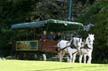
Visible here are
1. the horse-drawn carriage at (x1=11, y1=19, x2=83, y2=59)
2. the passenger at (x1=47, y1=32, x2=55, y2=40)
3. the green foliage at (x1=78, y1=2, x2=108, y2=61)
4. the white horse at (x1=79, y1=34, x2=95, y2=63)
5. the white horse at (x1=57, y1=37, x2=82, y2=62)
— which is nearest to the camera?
the white horse at (x1=79, y1=34, x2=95, y2=63)

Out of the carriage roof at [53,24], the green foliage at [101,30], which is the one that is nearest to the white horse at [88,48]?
the green foliage at [101,30]

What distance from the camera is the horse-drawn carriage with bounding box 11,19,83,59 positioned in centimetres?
3002

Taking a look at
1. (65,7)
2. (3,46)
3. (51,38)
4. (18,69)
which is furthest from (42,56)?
(18,69)

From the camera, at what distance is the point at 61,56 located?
27906 mm

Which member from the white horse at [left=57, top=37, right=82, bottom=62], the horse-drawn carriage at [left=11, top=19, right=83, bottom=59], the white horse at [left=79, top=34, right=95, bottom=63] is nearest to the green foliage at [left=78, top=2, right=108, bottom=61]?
the horse-drawn carriage at [left=11, top=19, right=83, bottom=59]

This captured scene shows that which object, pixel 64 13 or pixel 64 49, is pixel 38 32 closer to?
pixel 64 49

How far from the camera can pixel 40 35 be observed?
1215 inches

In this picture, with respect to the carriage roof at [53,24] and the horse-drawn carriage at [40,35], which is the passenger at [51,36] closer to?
the horse-drawn carriage at [40,35]

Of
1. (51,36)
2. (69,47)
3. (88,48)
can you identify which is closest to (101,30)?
(51,36)

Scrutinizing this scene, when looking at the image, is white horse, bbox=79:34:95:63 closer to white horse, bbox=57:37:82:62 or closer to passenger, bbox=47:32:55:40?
white horse, bbox=57:37:82:62

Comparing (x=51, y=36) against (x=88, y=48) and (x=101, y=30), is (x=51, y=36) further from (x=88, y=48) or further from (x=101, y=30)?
(x=88, y=48)

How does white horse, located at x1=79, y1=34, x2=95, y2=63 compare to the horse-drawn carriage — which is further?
the horse-drawn carriage

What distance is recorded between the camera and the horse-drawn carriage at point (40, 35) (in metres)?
30.0

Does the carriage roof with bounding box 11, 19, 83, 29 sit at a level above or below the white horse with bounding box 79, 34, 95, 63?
above
